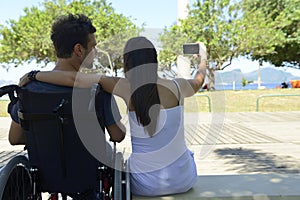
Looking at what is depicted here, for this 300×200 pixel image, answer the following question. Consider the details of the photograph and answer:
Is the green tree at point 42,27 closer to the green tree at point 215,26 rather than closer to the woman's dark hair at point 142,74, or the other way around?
the green tree at point 215,26

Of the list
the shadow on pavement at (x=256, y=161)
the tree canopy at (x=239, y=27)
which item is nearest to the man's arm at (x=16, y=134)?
the shadow on pavement at (x=256, y=161)

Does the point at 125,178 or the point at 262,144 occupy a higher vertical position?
the point at 125,178

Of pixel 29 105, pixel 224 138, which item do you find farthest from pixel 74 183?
pixel 224 138

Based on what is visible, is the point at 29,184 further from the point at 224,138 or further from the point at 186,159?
the point at 224,138

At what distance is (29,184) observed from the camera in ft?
8.16

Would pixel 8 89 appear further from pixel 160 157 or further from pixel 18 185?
pixel 160 157

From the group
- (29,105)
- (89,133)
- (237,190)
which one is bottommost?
(237,190)

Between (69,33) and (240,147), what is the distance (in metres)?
5.76

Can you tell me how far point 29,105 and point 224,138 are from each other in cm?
675

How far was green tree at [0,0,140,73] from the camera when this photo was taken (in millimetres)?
30516

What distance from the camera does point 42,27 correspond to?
1196 inches

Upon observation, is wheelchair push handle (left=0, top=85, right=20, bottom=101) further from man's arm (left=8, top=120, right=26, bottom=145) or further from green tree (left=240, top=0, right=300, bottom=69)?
green tree (left=240, top=0, right=300, bottom=69)

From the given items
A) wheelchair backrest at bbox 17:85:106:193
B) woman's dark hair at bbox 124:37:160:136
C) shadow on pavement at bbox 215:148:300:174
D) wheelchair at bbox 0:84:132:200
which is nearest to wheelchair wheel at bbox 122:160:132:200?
wheelchair at bbox 0:84:132:200

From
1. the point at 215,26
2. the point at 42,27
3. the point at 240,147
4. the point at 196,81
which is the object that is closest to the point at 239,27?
the point at 215,26
